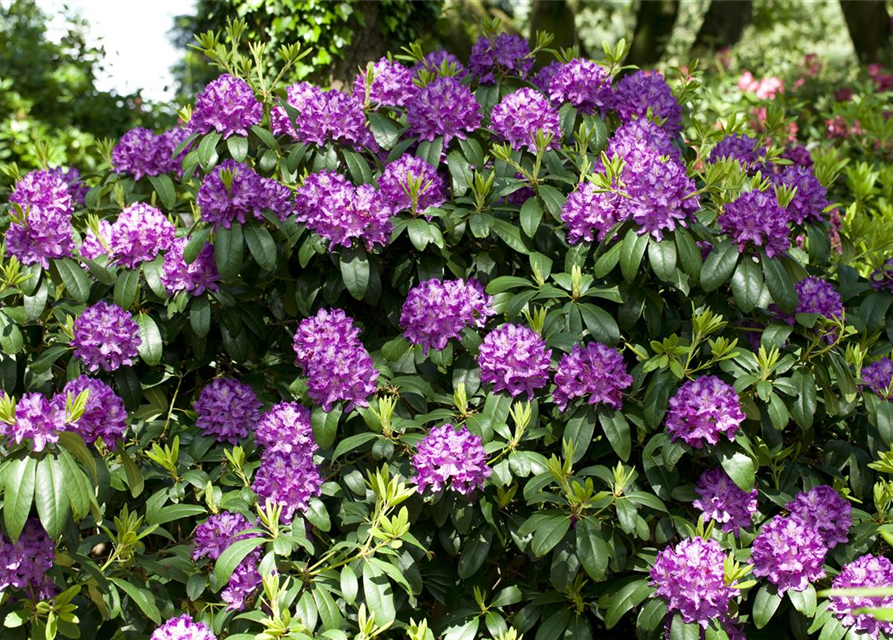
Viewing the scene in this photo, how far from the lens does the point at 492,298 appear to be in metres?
2.55

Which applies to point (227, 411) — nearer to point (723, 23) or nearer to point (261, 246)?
point (261, 246)

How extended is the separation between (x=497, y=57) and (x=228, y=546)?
68.5 inches

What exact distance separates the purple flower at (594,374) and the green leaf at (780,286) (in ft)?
1.39

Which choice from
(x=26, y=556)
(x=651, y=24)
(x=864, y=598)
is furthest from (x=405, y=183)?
(x=651, y=24)

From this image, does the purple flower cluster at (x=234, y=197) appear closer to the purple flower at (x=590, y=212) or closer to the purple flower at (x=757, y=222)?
the purple flower at (x=590, y=212)

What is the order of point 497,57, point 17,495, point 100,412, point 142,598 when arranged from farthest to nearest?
1. point 497,57
2. point 100,412
3. point 142,598
4. point 17,495

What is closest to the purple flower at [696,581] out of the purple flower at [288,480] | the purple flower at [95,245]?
the purple flower at [288,480]

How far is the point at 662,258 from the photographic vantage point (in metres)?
2.32

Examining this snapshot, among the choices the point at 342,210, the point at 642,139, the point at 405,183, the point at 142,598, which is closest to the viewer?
the point at 142,598

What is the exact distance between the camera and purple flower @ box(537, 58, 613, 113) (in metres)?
2.85

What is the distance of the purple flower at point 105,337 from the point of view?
2510mm

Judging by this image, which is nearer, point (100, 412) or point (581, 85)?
point (100, 412)

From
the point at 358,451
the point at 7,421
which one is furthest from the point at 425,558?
the point at 7,421

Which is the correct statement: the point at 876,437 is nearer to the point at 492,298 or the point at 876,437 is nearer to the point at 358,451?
the point at 492,298
